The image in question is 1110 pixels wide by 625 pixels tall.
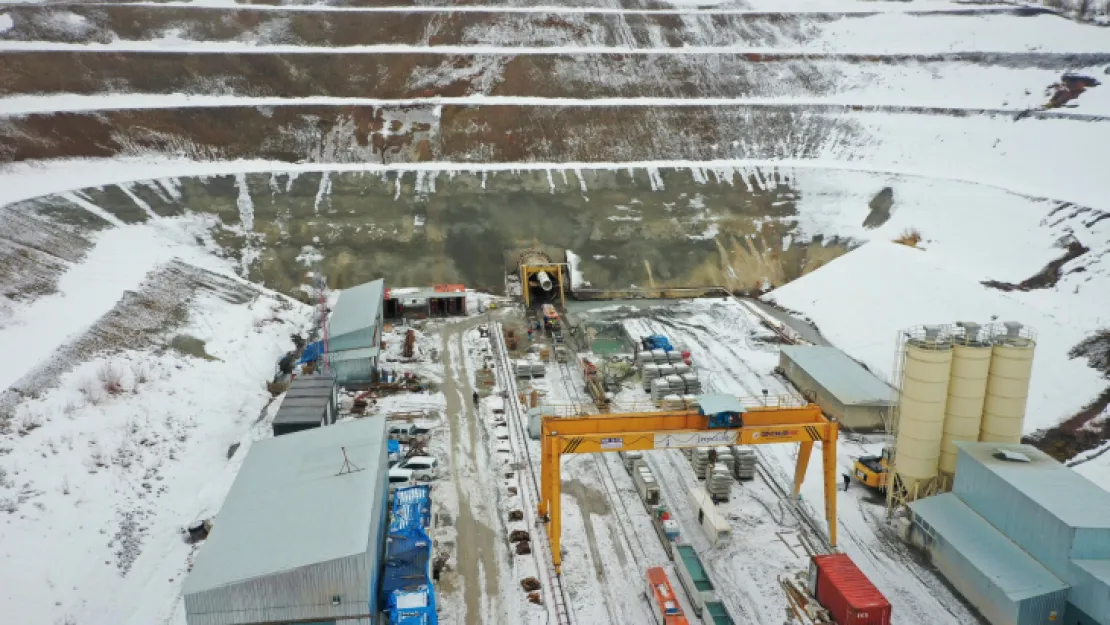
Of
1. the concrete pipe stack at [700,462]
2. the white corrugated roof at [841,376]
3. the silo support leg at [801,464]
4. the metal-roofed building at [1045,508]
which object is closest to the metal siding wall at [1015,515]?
the metal-roofed building at [1045,508]

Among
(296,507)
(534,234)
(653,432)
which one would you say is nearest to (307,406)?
(296,507)

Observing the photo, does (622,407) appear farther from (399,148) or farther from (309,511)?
(399,148)

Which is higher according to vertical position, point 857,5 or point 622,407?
point 857,5

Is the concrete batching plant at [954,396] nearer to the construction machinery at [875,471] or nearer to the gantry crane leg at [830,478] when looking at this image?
the construction machinery at [875,471]

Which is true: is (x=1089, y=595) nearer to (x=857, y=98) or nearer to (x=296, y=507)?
(x=296, y=507)

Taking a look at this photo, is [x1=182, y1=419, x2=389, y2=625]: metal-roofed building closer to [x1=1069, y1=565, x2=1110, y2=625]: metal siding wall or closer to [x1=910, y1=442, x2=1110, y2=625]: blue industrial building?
[x1=910, y1=442, x2=1110, y2=625]: blue industrial building

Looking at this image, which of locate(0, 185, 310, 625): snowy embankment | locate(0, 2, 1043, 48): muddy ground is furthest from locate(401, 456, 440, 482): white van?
locate(0, 2, 1043, 48): muddy ground

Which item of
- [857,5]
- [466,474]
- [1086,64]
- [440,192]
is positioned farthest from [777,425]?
[857,5]
